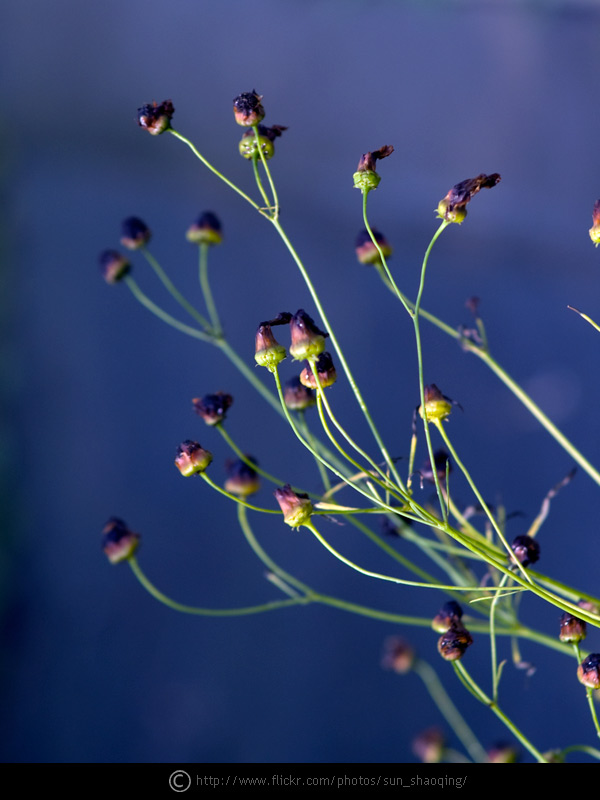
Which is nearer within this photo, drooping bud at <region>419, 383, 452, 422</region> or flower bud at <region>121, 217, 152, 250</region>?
drooping bud at <region>419, 383, 452, 422</region>

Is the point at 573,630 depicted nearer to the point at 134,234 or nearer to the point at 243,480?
the point at 243,480

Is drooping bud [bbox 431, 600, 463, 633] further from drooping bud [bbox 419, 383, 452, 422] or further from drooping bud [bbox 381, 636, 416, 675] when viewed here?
drooping bud [bbox 381, 636, 416, 675]

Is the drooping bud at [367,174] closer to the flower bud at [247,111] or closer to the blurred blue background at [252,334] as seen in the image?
the flower bud at [247,111]

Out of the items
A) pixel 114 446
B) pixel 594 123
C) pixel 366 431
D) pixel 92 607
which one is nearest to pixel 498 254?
pixel 594 123

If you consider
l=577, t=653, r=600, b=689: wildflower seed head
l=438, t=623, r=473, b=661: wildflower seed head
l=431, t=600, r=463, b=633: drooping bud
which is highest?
l=577, t=653, r=600, b=689: wildflower seed head

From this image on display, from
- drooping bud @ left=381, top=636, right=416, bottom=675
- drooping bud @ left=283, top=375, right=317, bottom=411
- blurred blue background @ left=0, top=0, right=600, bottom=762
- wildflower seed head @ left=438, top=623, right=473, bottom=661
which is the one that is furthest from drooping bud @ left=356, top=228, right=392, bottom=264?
blurred blue background @ left=0, top=0, right=600, bottom=762

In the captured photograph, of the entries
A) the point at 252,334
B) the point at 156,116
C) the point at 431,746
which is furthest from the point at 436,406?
the point at 252,334

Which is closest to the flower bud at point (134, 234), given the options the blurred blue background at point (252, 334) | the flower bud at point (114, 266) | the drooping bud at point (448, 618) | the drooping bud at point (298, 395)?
the flower bud at point (114, 266)

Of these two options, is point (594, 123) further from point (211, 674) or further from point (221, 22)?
point (211, 674)
